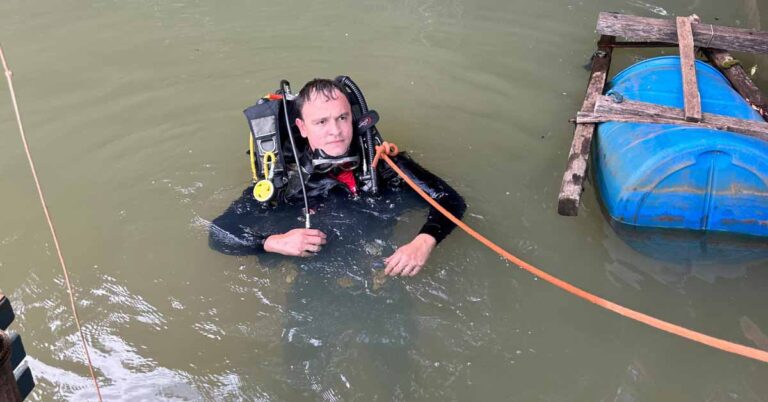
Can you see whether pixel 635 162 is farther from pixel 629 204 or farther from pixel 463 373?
pixel 463 373

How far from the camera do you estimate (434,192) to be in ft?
10.9

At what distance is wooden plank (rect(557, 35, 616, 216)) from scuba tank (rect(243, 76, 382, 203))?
1.05 m

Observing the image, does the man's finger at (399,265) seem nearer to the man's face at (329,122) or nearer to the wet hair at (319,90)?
the man's face at (329,122)

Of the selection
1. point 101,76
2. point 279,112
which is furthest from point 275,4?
point 279,112

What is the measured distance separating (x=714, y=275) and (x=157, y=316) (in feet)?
9.78

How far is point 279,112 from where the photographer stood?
3346mm

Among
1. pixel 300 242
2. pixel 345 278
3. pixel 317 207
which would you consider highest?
pixel 300 242

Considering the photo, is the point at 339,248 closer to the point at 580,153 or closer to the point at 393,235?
the point at 393,235

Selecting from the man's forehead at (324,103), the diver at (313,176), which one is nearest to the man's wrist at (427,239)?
the diver at (313,176)

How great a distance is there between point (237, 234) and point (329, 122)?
0.74 m

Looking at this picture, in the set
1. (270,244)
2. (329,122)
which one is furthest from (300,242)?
(329,122)

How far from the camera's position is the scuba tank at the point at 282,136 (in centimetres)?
325

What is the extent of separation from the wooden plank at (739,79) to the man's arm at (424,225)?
214cm

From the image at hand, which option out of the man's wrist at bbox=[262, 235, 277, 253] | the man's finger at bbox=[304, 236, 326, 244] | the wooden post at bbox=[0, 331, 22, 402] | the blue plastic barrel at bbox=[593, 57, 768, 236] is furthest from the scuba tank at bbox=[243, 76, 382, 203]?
the wooden post at bbox=[0, 331, 22, 402]
